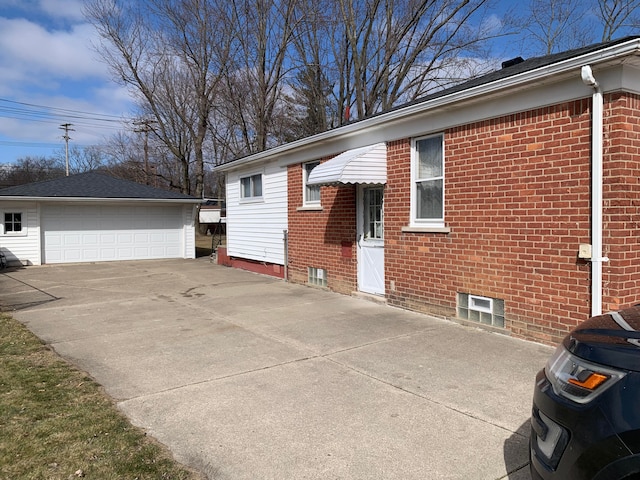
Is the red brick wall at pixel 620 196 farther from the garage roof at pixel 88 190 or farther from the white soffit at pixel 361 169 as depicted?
the garage roof at pixel 88 190

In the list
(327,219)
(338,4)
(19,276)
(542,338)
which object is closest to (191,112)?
(338,4)

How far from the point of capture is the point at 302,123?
2755 cm

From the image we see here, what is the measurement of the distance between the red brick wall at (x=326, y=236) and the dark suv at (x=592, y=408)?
759cm

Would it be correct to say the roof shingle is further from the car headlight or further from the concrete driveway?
the car headlight

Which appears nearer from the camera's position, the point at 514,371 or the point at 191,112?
the point at 514,371

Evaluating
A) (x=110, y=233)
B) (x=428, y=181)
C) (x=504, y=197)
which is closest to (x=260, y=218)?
(x=428, y=181)

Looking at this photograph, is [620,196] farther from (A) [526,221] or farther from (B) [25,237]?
(B) [25,237]

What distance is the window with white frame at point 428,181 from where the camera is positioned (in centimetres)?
781

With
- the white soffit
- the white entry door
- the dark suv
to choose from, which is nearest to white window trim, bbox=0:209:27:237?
the white soffit

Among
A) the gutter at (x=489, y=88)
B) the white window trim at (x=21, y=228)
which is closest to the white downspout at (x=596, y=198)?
the gutter at (x=489, y=88)

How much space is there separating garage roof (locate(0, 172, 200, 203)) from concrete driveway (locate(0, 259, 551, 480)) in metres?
9.98

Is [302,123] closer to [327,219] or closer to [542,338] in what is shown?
[327,219]

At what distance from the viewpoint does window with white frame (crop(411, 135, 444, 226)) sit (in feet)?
25.6

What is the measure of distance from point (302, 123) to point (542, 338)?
2311 centimetres
